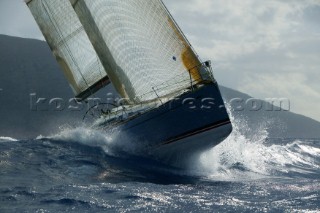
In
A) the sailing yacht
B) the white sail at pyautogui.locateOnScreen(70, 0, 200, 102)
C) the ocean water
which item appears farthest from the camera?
the white sail at pyautogui.locateOnScreen(70, 0, 200, 102)

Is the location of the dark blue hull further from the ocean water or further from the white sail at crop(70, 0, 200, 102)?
the white sail at crop(70, 0, 200, 102)

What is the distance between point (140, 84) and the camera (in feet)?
46.6

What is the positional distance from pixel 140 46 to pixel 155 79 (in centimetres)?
131

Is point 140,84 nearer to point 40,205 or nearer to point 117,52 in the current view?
point 117,52

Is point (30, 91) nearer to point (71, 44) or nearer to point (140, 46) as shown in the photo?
point (71, 44)

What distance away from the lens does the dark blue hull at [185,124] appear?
501 inches

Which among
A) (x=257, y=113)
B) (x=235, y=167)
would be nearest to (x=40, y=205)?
(x=235, y=167)

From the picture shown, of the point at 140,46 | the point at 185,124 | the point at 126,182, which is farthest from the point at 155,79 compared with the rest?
the point at 126,182

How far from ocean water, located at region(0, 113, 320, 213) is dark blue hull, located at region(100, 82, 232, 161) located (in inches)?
25.9

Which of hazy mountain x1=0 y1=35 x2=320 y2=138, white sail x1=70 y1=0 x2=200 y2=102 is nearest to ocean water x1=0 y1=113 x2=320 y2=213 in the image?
white sail x1=70 y1=0 x2=200 y2=102

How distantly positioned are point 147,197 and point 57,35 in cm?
1247

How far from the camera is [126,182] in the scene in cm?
1063

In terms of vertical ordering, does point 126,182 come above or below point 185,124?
below

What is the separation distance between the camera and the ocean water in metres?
7.86
